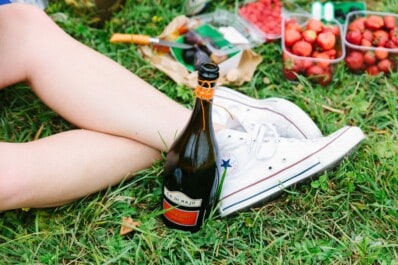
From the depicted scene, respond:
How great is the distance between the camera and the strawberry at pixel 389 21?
8.17 feet

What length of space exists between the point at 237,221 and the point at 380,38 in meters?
1.16

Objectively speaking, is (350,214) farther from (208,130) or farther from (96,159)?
(96,159)

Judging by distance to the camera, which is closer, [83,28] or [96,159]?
[96,159]

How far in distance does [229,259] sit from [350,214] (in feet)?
1.52

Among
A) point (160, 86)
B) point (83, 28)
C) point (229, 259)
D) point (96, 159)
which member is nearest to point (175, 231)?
point (229, 259)

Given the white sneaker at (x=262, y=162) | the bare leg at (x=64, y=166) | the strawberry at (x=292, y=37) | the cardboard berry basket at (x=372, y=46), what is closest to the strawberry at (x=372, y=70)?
the cardboard berry basket at (x=372, y=46)

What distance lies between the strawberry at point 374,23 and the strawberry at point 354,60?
15 centimetres

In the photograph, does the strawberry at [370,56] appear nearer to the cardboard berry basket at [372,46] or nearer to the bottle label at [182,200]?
the cardboard berry basket at [372,46]

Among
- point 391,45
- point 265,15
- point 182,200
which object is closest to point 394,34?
point 391,45

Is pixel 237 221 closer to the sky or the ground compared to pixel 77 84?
closer to the ground

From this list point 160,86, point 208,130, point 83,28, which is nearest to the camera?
point 208,130

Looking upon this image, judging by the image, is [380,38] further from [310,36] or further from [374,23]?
[310,36]

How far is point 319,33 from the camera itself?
246 cm

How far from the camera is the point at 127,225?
177 centimetres
